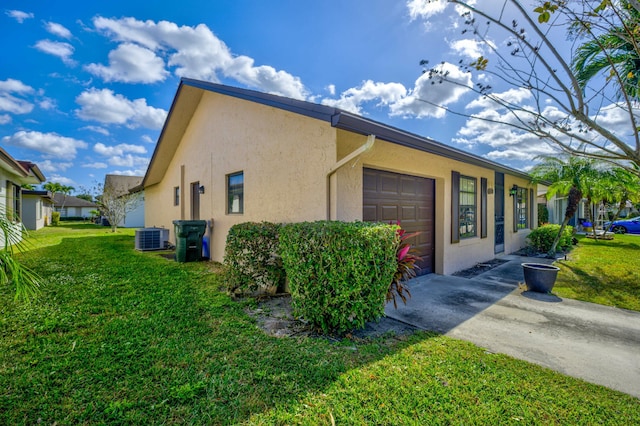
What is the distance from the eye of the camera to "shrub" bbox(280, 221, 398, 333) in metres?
3.22

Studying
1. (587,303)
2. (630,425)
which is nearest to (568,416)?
(630,425)

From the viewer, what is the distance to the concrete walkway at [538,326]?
2.88 metres

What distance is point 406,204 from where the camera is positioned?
615 centimetres

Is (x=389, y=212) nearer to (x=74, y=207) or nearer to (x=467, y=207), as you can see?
(x=467, y=207)

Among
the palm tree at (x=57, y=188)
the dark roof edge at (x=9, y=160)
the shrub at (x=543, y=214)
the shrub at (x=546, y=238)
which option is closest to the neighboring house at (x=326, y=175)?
the shrub at (x=546, y=238)

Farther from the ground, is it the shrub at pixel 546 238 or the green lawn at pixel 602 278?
the shrub at pixel 546 238

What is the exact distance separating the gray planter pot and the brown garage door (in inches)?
78.9

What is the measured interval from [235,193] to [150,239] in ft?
19.3

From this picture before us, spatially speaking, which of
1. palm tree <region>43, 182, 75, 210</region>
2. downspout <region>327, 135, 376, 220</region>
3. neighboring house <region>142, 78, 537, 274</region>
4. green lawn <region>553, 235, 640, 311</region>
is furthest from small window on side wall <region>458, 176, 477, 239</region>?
palm tree <region>43, 182, 75, 210</region>

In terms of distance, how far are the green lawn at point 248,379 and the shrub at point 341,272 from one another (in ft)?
1.08

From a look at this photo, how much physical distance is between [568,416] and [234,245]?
4632 millimetres

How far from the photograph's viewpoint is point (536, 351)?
3.15 metres

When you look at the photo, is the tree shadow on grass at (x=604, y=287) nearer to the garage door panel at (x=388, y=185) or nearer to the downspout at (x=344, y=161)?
the garage door panel at (x=388, y=185)

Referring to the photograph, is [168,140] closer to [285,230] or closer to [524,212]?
[285,230]
